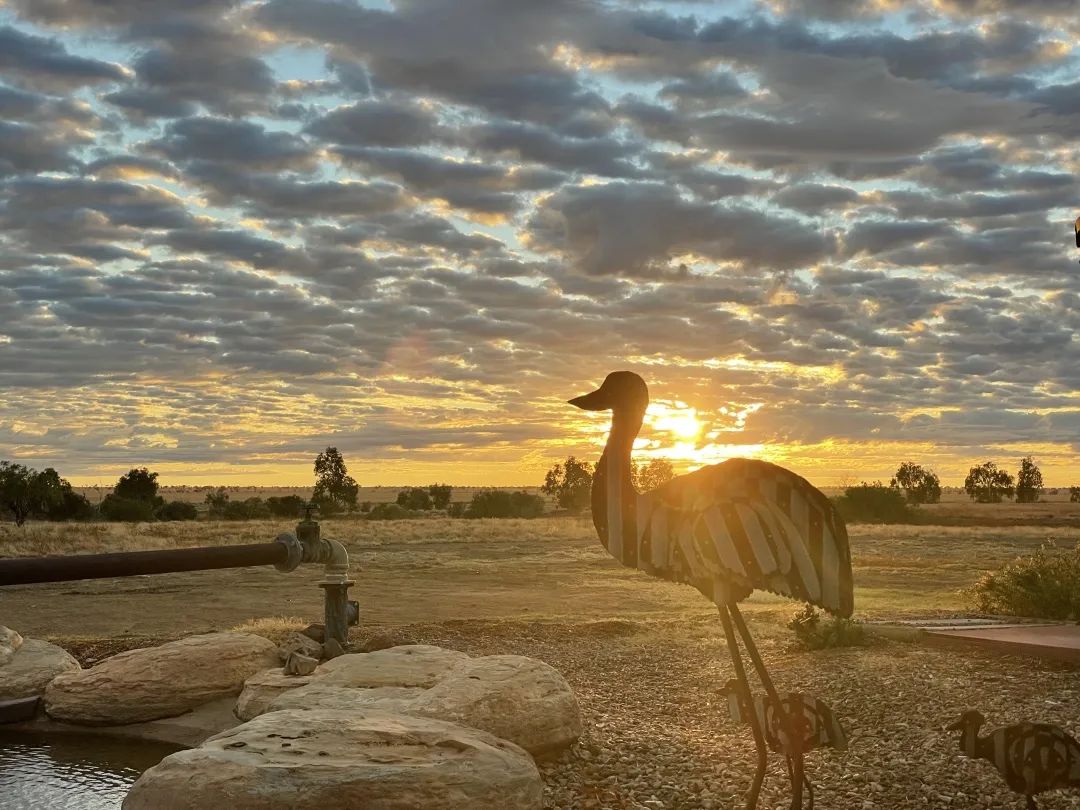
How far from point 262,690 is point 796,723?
6.30 metres

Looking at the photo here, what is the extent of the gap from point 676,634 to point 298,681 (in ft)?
21.9

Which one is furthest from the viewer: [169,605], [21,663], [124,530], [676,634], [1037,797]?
[124,530]

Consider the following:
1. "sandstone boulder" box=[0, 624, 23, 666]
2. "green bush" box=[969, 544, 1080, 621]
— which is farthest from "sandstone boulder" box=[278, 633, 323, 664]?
"green bush" box=[969, 544, 1080, 621]

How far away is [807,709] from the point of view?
586 cm

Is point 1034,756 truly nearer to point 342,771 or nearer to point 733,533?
point 733,533

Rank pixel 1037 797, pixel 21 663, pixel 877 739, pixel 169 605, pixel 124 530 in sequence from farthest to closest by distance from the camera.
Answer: pixel 124 530
pixel 169 605
pixel 21 663
pixel 877 739
pixel 1037 797

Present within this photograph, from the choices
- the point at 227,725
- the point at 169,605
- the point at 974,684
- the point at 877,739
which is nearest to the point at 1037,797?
the point at 877,739

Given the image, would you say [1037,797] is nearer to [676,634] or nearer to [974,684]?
[974,684]

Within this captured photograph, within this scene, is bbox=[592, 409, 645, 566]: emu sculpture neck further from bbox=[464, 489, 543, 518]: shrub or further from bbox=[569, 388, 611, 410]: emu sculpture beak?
bbox=[464, 489, 543, 518]: shrub

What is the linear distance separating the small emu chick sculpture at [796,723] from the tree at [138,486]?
76.3m

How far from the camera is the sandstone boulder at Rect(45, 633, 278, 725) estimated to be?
11039mm

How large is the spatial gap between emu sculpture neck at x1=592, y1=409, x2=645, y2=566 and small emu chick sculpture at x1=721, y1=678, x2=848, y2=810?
101 centimetres

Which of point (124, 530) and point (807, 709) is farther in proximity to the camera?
point (124, 530)

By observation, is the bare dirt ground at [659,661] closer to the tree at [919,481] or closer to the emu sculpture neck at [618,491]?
the emu sculpture neck at [618,491]
